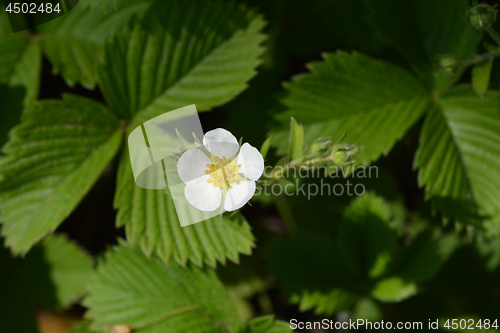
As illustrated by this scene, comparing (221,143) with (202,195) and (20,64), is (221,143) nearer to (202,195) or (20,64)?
(202,195)

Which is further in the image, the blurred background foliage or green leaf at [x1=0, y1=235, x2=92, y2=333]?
green leaf at [x1=0, y1=235, x2=92, y2=333]

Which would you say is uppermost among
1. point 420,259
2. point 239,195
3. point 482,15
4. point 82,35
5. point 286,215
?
point 82,35

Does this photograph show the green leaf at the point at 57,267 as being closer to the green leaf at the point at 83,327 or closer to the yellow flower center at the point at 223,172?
the green leaf at the point at 83,327

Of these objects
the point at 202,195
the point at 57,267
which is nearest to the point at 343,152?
the point at 202,195

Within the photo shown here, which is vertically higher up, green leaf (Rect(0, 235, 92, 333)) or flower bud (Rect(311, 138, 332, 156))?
flower bud (Rect(311, 138, 332, 156))

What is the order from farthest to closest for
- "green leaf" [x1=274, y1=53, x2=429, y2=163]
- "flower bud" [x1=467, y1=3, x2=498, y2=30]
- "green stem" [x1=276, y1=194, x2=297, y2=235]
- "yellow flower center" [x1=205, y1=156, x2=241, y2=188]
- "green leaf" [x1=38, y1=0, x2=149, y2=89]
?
"green stem" [x1=276, y1=194, x2=297, y2=235], "green leaf" [x1=38, y1=0, x2=149, y2=89], "green leaf" [x1=274, y1=53, x2=429, y2=163], "flower bud" [x1=467, y1=3, x2=498, y2=30], "yellow flower center" [x1=205, y1=156, x2=241, y2=188]

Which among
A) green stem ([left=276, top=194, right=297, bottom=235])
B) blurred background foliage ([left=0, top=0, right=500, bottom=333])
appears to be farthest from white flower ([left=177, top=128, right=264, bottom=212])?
green stem ([left=276, top=194, right=297, bottom=235])

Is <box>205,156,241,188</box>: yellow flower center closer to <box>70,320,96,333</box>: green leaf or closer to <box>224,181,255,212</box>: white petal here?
<box>224,181,255,212</box>: white petal

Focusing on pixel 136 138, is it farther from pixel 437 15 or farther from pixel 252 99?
pixel 437 15
